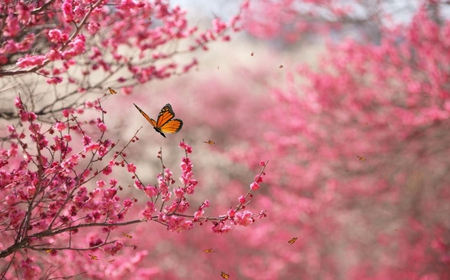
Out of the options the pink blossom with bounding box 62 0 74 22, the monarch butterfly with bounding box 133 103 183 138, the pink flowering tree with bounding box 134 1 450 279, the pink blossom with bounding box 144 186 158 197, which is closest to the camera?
the pink blossom with bounding box 62 0 74 22

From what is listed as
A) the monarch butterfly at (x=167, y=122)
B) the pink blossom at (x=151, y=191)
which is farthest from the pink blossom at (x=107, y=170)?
the monarch butterfly at (x=167, y=122)

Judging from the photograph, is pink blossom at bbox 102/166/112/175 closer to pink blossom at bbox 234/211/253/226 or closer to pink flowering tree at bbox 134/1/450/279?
pink blossom at bbox 234/211/253/226

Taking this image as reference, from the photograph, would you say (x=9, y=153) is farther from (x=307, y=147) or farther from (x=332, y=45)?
(x=332, y=45)

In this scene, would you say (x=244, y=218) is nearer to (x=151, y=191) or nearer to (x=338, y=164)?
(x=151, y=191)

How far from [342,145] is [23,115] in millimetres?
6378

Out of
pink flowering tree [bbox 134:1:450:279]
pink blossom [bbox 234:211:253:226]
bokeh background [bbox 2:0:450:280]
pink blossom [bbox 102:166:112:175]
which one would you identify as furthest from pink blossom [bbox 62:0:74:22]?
pink flowering tree [bbox 134:1:450:279]

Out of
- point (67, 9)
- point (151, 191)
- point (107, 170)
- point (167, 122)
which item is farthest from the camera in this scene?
point (167, 122)

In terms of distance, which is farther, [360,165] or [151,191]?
[360,165]

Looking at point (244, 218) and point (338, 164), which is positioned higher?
point (244, 218)

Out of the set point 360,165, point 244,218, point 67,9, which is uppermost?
point 67,9

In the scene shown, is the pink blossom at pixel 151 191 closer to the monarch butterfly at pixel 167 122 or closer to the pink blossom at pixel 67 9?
the monarch butterfly at pixel 167 122

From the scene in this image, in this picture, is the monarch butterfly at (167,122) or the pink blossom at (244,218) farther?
the monarch butterfly at (167,122)

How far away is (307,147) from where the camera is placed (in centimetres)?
845

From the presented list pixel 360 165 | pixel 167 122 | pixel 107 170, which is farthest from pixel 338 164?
pixel 107 170
